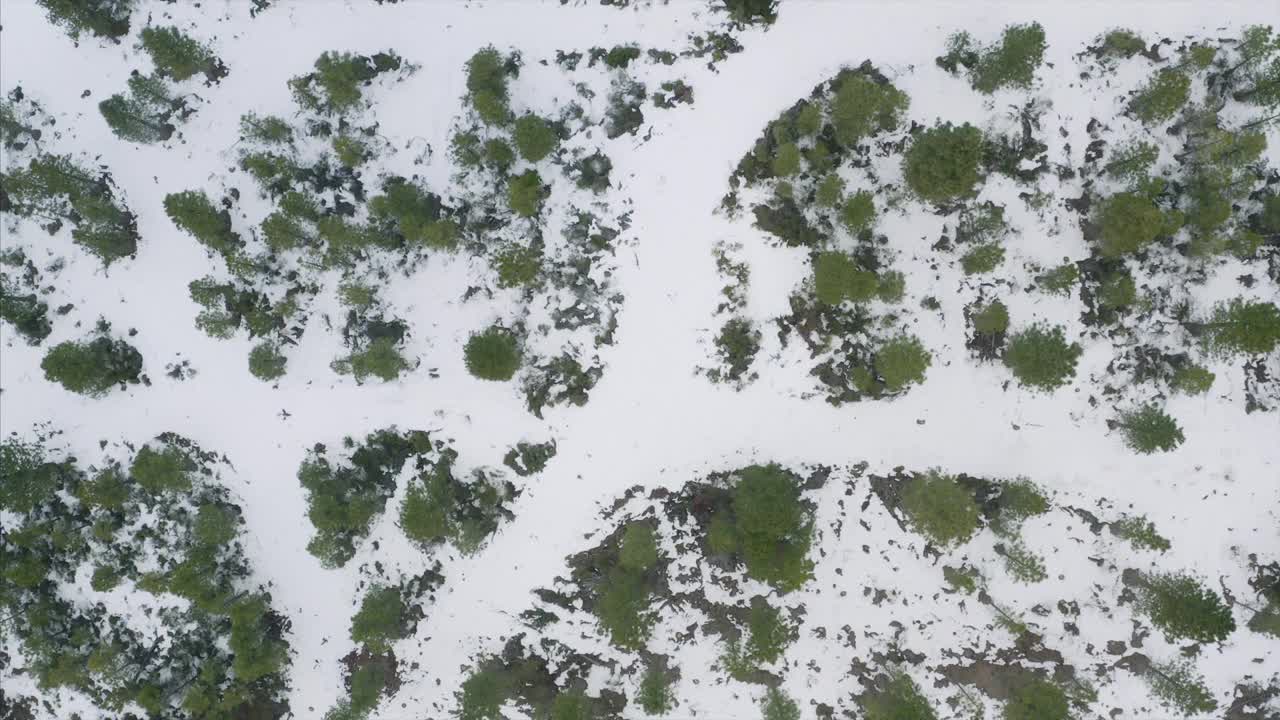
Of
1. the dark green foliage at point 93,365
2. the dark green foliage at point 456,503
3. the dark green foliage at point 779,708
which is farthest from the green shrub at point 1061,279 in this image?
the dark green foliage at point 93,365

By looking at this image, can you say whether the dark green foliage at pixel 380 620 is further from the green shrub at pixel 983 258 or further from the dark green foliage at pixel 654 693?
the green shrub at pixel 983 258

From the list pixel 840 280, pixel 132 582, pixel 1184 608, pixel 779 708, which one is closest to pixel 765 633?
pixel 779 708

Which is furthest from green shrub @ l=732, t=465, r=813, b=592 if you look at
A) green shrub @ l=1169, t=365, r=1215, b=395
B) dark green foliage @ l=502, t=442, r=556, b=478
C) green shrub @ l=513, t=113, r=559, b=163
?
green shrub @ l=1169, t=365, r=1215, b=395

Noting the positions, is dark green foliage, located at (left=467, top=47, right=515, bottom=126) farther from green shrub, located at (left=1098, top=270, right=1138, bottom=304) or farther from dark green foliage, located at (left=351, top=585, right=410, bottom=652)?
green shrub, located at (left=1098, top=270, right=1138, bottom=304)

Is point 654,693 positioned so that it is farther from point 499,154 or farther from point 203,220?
point 203,220

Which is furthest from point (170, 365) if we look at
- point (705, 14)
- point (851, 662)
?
point (851, 662)

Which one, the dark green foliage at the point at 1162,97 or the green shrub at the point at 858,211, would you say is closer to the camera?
the dark green foliage at the point at 1162,97

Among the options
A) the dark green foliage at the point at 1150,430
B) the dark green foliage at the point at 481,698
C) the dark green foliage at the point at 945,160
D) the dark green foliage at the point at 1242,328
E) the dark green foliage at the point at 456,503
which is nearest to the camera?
the dark green foliage at the point at 1242,328
